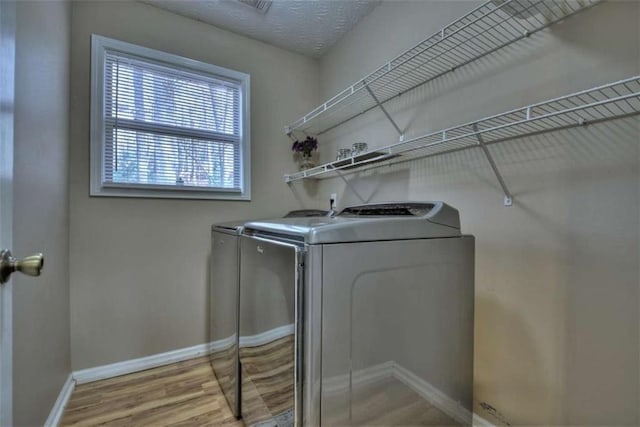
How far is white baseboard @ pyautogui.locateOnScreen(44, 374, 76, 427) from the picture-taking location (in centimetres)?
142

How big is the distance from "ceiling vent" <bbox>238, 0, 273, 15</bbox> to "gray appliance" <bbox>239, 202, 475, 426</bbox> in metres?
1.63

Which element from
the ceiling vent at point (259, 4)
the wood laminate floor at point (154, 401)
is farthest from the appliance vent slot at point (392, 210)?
the ceiling vent at point (259, 4)

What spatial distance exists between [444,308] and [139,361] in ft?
6.53

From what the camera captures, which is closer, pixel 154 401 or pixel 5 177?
pixel 5 177

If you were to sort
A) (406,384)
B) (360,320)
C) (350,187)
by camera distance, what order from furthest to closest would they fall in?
(350,187), (406,384), (360,320)

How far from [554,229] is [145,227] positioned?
7.49 feet

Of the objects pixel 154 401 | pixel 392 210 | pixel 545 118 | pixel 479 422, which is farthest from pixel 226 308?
pixel 545 118

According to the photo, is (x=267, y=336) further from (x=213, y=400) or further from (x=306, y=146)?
(x=306, y=146)

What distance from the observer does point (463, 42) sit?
1.38 meters

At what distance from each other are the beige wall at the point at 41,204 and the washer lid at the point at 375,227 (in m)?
0.84

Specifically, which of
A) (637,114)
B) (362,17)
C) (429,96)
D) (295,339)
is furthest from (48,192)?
(637,114)

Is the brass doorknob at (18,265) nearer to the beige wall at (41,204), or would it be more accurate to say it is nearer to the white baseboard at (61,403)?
the beige wall at (41,204)

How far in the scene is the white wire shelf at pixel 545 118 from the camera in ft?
2.93

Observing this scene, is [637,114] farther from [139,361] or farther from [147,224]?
[139,361]
